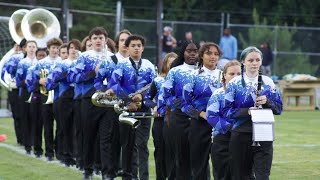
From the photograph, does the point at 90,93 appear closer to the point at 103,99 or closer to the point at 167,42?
the point at 103,99

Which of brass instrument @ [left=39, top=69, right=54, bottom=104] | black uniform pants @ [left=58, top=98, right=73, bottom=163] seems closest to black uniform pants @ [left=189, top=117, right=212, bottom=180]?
black uniform pants @ [left=58, top=98, right=73, bottom=163]

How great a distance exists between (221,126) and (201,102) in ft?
2.69

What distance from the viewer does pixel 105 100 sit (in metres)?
14.0

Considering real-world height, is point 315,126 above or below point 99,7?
below

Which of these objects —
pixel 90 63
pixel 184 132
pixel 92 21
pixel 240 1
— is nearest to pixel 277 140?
pixel 90 63

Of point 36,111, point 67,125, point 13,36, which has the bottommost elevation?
point 67,125

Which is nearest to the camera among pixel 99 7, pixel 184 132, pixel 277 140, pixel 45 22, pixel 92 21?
pixel 184 132

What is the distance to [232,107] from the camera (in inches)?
424

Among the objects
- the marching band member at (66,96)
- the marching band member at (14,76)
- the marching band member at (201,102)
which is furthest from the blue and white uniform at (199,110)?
the marching band member at (14,76)

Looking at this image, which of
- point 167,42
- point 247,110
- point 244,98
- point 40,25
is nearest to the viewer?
point 247,110

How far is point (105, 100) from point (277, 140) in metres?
7.27

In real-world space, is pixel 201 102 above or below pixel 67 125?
above

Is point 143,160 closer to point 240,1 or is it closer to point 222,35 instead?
point 222,35

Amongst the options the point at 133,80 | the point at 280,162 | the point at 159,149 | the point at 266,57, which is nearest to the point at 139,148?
the point at 159,149
